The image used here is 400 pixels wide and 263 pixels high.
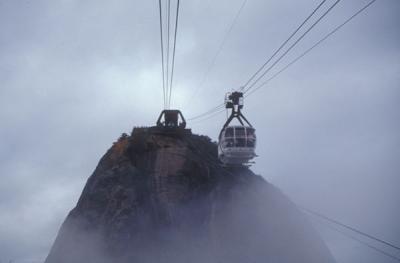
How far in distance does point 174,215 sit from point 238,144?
46.5 ft

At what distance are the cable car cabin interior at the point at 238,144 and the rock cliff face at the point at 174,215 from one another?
12939 mm

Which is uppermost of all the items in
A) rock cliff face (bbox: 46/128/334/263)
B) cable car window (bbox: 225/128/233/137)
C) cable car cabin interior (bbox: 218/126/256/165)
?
cable car window (bbox: 225/128/233/137)

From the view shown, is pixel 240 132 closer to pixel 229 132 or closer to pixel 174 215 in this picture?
pixel 229 132

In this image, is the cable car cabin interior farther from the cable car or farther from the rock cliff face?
the rock cliff face

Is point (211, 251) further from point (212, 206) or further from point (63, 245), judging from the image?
point (63, 245)

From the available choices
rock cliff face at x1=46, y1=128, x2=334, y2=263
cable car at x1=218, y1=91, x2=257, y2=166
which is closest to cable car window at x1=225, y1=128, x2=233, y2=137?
cable car at x1=218, y1=91, x2=257, y2=166

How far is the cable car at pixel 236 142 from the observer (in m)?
26.9

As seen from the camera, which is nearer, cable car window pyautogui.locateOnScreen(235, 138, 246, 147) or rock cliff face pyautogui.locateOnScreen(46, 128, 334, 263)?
cable car window pyautogui.locateOnScreen(235, 138, 246, 147)

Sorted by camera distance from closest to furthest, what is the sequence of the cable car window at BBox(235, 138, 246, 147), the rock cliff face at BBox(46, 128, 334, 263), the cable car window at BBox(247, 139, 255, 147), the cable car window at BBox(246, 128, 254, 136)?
the cable car window at BBox(235, 138, 246, 147) < the cable car window at BBox(247, 139, 255, 147) < the cable car window at BBox(246, 128, 254, 136) < the rock cliff face at BBox(46, 128, 334, 263)

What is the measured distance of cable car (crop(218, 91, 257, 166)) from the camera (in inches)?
1057

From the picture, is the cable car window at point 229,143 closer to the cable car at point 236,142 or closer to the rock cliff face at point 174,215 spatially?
the cable car at point 236,142

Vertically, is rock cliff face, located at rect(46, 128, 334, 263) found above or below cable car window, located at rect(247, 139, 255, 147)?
below

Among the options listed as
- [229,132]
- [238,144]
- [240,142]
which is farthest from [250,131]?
[229,132]

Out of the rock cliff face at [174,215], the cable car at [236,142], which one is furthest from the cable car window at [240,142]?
the rock cliff face at [174,215]
